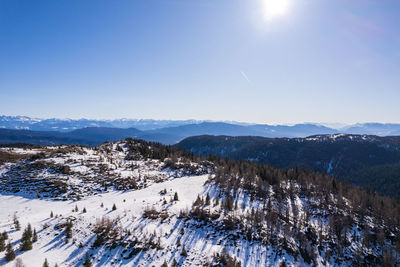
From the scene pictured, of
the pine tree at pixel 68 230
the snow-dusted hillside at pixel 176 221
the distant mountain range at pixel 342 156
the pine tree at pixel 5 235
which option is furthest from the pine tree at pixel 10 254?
the distant mountain range at pixel 342 156

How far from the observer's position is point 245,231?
1570 centimetres

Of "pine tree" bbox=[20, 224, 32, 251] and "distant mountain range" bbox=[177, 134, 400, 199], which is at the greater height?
"pine tree" bbox=[20, 224, 32, 251]

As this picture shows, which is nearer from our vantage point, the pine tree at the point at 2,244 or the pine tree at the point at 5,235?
the pine tree at the point at 2,244

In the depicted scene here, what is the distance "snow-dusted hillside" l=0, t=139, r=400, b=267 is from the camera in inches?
499

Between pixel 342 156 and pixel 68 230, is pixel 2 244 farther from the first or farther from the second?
pixel 342 156

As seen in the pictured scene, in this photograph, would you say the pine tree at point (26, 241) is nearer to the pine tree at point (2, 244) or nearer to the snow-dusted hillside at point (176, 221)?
the snow-dusted hillside at point (176, 221)

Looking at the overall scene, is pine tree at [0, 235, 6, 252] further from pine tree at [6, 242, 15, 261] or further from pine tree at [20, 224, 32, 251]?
pine tree at [20, 224, 32, 251]

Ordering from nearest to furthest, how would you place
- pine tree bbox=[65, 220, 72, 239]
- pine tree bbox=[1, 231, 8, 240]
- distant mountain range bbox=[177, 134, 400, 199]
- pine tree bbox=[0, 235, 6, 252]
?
pine tree bbox=[0, 235, 6, 252]
pine tree bbox=[1, 231, 8, 240]
pine tree bbox=[65, 220, 72, 239]
distant mountain range bbox=[177, 134, 400, 199]

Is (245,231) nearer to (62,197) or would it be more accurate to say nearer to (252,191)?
(252,191)

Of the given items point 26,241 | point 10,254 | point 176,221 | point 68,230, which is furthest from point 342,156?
point 10,254

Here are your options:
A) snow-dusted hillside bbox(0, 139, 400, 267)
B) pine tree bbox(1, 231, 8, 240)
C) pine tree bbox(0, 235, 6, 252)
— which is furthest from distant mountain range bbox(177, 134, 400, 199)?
pine tree bbox(0, 235, 6, 252)

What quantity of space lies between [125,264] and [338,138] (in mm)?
244008

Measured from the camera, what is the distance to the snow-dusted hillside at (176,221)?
12672 mm

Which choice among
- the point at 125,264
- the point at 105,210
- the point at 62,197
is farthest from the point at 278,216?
the point at 62,197
